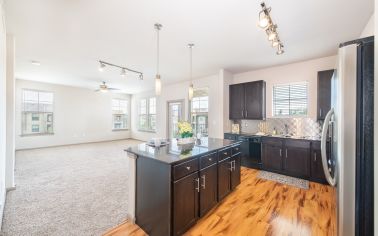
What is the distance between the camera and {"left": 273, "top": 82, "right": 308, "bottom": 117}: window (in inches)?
164

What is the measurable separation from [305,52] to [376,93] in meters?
3.55

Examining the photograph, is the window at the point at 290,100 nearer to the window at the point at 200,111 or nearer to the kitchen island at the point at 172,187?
the window at the point at 200,111

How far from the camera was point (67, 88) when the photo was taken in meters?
7.55

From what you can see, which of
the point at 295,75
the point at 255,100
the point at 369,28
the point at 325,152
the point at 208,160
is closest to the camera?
the point at 325,152

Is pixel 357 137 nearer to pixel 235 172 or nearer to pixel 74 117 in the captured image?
pixel 235 172

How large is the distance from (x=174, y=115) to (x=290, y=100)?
14.0 feet

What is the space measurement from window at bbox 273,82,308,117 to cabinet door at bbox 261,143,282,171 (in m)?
1.04

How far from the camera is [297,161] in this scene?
3682 mm

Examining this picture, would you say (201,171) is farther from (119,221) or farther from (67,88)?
(67,88)

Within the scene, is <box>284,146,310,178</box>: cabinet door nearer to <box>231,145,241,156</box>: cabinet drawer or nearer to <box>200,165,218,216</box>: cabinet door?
<box>231,145,241,156</box>: cabinet drawer

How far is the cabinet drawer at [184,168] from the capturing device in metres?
1.76

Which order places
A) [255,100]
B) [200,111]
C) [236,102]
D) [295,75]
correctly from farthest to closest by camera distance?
[200,111] → [236,102] → [255,100] → [295,75]

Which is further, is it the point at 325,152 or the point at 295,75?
the point at 295,75

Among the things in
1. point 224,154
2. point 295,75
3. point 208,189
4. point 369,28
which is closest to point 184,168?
point 208,189
